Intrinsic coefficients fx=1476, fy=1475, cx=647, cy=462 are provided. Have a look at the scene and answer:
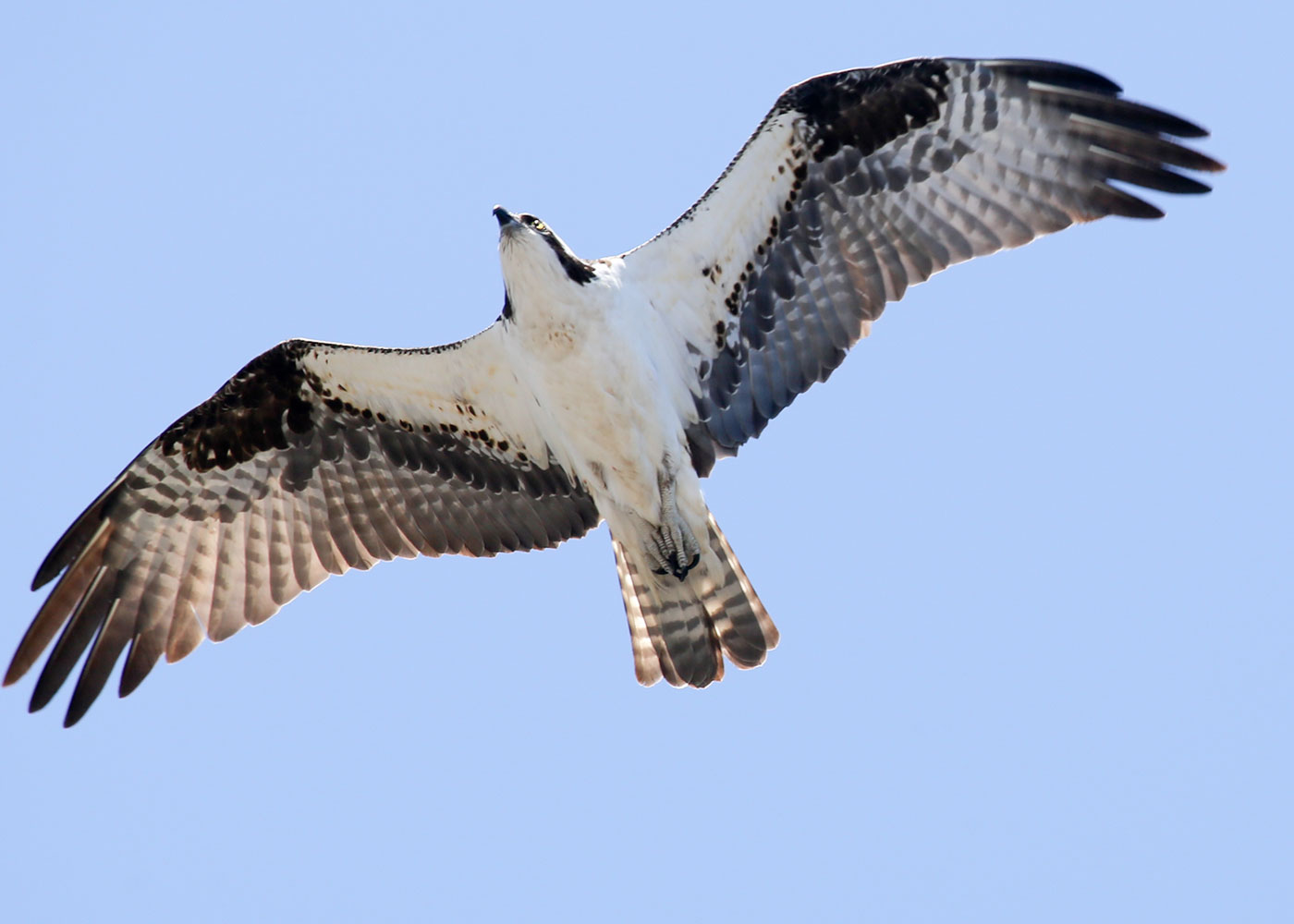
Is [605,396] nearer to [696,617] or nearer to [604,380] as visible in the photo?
[604,380]

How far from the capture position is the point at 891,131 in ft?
28.9

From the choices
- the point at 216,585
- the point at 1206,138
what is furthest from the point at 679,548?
the point at 1206,138

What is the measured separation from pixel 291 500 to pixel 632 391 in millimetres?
2664

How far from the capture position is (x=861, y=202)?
8.97 m

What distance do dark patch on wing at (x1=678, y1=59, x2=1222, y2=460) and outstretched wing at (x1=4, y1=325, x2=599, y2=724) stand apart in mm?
1339

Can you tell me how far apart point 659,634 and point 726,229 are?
2532mm

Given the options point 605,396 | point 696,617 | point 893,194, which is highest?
point 893,194

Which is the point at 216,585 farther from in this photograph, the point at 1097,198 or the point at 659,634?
the point at 1097,198

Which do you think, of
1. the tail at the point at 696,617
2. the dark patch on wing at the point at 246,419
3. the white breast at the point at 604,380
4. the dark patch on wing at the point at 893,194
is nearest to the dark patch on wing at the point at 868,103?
the dark patch on wing at the point at 893,194

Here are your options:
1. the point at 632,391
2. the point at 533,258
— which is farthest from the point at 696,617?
the point at 533,258

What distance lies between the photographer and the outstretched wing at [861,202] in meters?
8.60

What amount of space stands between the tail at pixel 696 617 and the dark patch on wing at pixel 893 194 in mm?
674

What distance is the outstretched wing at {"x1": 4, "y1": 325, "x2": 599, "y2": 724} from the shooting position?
932 cm

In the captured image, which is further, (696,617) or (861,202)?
(696,617)
